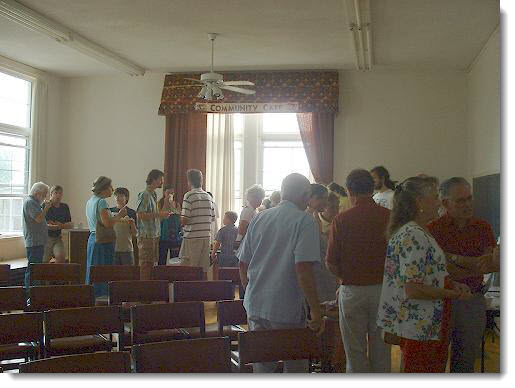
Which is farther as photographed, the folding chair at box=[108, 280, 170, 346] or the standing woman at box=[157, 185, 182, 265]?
the standing woman at box=[157, 185, 182, 265]

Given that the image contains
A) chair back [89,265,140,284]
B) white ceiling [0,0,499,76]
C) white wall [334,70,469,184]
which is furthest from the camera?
white wall [334,70,469,184]

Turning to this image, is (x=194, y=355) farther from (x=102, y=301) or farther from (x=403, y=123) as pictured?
(x=403, y=123)

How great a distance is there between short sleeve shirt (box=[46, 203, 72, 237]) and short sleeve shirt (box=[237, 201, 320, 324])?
5078mm

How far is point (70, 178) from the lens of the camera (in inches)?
391

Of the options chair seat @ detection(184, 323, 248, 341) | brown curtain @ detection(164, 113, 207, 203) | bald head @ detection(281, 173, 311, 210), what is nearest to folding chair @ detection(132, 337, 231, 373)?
bald head @ detection(281, 173, 311, 210)

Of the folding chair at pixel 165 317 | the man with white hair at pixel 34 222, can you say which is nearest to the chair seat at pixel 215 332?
the folding chair at pixel 165 317

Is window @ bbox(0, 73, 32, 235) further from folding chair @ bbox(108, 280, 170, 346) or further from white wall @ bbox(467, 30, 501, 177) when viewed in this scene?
white wall @ bbox(467, 30, 501, 177)

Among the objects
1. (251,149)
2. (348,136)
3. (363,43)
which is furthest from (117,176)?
(363,43)

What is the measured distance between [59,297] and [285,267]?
1.88 m

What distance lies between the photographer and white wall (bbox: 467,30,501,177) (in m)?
6.39

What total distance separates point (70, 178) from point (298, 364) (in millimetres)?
7901

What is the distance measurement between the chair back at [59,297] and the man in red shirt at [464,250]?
2387 millimetres

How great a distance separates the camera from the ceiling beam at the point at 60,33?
607cm

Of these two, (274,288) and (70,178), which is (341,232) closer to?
(274,288)
